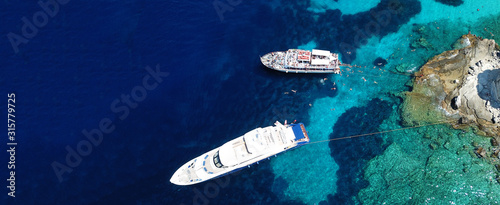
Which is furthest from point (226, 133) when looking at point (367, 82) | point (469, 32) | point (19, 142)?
point (469, 32)

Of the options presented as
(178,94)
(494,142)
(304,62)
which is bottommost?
(494,142)

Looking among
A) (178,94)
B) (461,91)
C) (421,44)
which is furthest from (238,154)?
(421,44)

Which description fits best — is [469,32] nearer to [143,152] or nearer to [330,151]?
[330,151]

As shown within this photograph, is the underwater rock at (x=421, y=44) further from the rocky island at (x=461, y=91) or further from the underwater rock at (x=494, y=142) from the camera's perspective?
the underwater rock at (x=494, y=142)

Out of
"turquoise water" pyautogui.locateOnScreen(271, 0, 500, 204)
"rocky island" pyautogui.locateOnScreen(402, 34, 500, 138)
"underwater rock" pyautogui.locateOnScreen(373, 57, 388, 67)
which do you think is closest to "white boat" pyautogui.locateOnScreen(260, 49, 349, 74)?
"turquoise water" pyautogui.locateOnScreen(271, 0, 500, 204)

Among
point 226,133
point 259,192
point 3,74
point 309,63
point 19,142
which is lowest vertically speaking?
point 259,192

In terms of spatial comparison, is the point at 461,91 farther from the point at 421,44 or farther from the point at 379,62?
the point at 379,62

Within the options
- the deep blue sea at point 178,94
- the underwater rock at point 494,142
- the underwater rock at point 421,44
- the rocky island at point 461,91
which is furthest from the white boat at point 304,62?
the underwater rock at point 494,142
